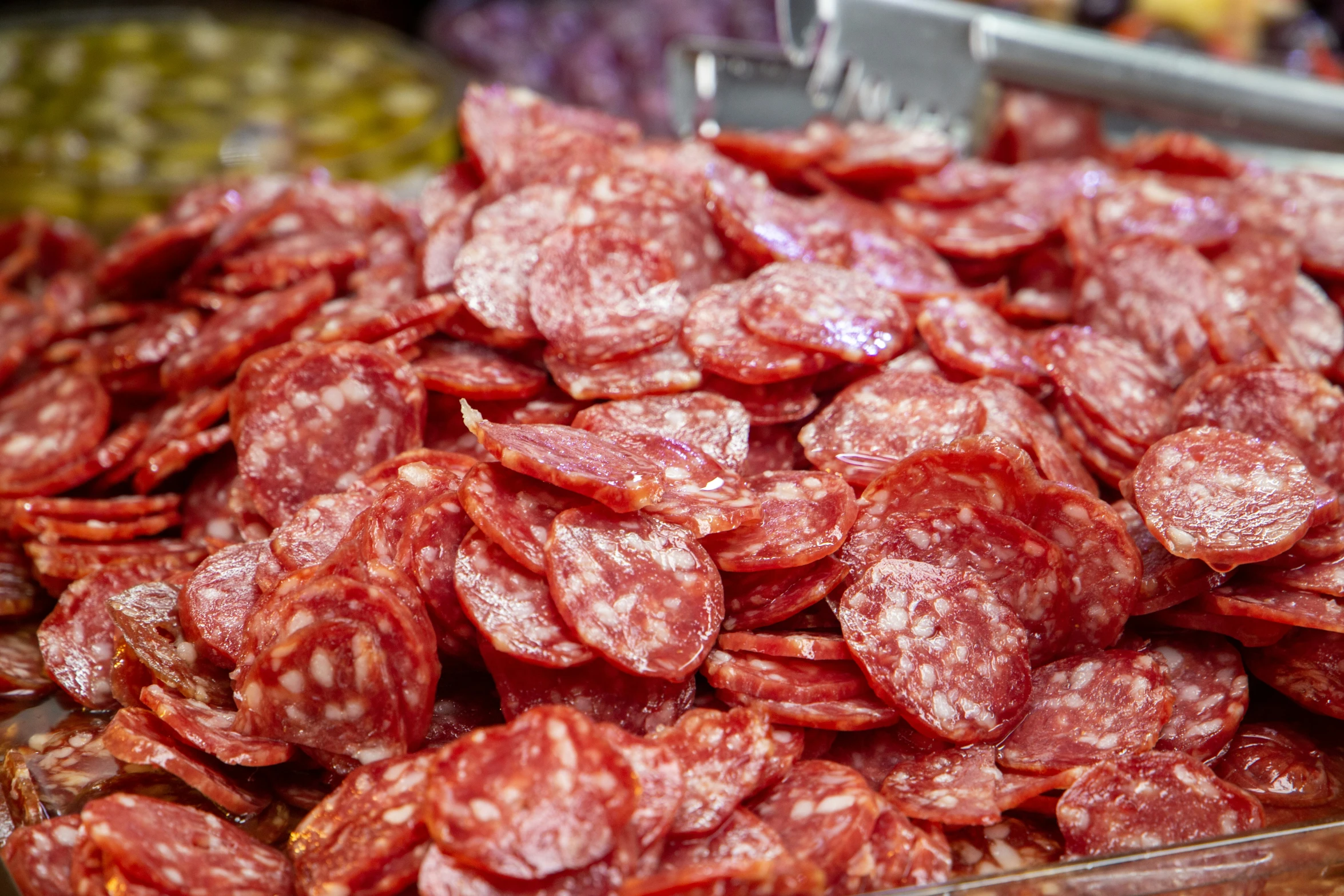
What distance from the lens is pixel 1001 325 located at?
1707 mm

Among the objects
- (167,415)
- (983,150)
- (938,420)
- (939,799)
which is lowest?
(939,799)

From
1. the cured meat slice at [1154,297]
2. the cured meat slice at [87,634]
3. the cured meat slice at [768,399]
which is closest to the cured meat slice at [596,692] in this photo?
the cured meat slice at [768,399]

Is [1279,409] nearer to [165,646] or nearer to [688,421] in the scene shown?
A: [688,421]

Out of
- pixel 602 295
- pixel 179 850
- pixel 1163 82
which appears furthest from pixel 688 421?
pixel 1163 82

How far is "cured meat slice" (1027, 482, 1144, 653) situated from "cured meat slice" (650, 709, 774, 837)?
18.1 inches

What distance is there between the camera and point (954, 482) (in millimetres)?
1388

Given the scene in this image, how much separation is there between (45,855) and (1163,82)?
2505 mm

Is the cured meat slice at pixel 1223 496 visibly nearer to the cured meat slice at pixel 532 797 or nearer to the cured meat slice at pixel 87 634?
the cured meat slice at pixel 532 797

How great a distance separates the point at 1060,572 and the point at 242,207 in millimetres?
1555

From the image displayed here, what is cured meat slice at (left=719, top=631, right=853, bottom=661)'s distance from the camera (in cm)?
127

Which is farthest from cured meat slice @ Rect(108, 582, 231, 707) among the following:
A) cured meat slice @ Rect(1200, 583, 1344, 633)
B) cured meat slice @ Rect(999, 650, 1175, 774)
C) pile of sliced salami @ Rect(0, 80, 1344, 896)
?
cured meat slice @ Rect(1200, 583, 1344, 633)

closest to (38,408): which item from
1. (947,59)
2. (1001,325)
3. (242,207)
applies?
(242,207)

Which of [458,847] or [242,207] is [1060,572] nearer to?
[458,847]

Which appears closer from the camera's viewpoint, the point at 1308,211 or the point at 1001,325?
the point at 1001,325
